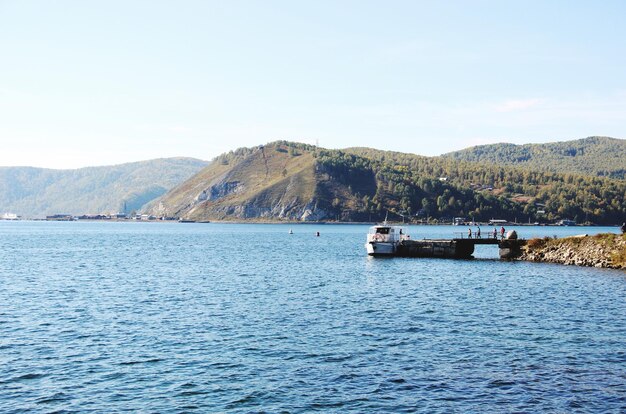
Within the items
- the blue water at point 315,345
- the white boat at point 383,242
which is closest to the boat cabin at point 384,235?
the white boat at point 383,242

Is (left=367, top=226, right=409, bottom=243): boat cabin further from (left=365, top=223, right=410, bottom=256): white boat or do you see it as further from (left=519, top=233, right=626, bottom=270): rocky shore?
(left=519, top=233, right=626, bottom=270): rocky shore

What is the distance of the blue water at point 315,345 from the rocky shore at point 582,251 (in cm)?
865

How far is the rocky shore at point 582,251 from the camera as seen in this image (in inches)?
3196

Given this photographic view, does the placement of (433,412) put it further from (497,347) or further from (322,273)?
(322,273)

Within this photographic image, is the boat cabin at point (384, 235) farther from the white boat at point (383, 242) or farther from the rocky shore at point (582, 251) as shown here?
the rocky shore at point (582, 251)

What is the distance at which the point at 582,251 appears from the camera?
87.2 m

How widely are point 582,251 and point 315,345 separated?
6194 cm

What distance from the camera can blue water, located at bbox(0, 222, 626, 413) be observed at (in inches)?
1095

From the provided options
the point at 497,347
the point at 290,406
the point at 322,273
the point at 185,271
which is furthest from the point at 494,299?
the point at 185,271

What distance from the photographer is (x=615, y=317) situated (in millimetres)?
46875

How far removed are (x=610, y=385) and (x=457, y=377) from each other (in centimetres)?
711

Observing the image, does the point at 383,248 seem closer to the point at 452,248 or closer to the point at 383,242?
the point at 383,242

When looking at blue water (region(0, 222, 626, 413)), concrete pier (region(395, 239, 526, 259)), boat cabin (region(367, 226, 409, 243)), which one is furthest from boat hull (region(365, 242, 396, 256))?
blue water (region(0, 222, 626, 413))

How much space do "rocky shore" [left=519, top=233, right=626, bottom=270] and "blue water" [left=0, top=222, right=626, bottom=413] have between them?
28.4 ft
